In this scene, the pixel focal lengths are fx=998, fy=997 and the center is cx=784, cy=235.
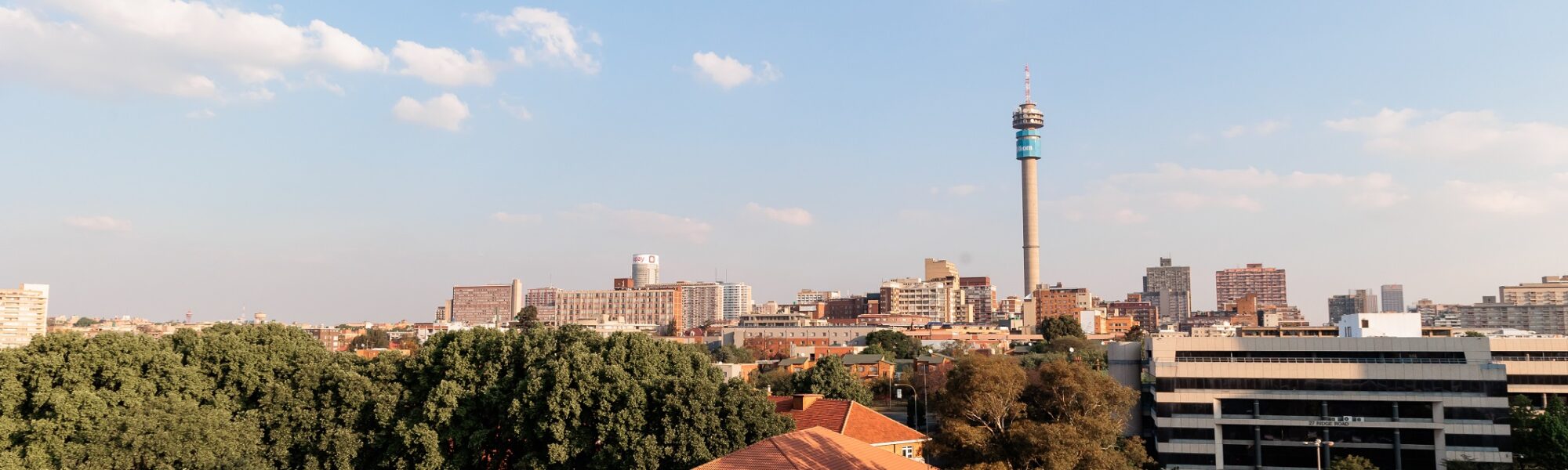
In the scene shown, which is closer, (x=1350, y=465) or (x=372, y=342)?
(x=1350, y=465)

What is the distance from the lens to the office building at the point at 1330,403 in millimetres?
54531

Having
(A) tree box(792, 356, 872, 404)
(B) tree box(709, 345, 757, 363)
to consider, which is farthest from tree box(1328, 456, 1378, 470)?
(B) tree box(709, 345, 757, 363)

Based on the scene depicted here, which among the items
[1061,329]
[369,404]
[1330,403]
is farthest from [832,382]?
[1061,329]

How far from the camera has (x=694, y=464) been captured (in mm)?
34875

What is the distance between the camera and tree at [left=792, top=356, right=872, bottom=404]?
225ft

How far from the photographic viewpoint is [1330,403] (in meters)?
57.0

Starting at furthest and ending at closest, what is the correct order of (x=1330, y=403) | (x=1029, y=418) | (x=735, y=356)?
(x=735, y=356) < (x=1330, y=403) < (x=1029, y=418)

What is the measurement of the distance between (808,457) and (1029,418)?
35.1ft

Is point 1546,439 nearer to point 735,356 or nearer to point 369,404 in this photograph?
point 369,404

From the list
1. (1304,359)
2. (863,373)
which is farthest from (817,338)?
(1304,359)

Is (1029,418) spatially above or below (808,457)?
above

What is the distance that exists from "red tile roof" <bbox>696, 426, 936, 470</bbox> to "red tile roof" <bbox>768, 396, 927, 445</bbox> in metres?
12.5

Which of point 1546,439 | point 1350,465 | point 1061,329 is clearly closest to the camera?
point 1350,465

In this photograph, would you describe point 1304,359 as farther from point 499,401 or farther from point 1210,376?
point 499,401
